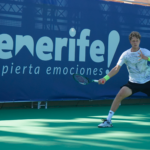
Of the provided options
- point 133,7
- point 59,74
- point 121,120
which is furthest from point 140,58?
point 133,7

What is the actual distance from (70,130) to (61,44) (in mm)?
3169

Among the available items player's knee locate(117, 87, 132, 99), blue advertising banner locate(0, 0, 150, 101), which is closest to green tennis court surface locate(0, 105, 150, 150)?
player's knee locate(117, 87, 132, 99)

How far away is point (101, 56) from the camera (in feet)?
26.9

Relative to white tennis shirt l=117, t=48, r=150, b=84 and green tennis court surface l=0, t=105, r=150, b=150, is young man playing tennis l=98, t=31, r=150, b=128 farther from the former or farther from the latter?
green tennis court surface l=0, t=105, r=150, b=150

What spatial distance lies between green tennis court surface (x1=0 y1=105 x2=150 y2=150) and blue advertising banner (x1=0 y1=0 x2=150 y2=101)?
0.66m

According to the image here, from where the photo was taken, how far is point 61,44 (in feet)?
25.3

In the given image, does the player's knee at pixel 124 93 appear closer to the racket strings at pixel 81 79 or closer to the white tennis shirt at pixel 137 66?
the white tennis shirt at pixel 137 66

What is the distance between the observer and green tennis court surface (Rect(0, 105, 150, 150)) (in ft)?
12.6

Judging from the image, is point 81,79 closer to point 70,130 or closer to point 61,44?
point 70,130

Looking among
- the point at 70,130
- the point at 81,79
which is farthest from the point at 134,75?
the point at 70,130

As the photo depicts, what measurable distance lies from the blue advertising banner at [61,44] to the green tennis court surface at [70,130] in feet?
2.17

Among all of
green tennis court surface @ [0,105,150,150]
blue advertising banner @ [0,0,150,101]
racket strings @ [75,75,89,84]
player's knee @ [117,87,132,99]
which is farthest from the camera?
blue advertising banner @ [0,0,150,101]

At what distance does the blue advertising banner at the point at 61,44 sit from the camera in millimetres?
7273

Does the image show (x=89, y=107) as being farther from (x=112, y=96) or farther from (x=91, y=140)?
(x=91, y=140)
